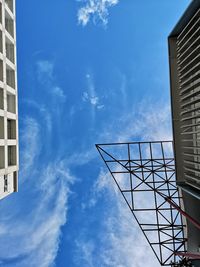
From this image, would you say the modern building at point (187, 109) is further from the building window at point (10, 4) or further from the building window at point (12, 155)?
the building window at point (10, 4)

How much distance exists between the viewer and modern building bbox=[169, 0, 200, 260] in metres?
13.7

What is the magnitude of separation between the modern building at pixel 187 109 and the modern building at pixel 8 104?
42.7 ft

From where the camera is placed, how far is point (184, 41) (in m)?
14.8

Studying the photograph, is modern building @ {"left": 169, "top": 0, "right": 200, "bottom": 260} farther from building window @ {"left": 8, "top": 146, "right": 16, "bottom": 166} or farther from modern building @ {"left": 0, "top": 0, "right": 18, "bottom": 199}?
building window @ {"left": 8, "top": 146, "right": 16, "bottom": 166}

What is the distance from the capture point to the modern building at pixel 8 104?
66.3ft

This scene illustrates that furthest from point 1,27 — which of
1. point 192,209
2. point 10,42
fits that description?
point 192,209

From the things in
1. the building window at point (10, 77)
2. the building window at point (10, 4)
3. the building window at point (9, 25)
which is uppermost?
the building window at point (10, 4)

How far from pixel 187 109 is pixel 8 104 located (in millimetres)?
16050

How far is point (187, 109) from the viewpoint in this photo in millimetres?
15023

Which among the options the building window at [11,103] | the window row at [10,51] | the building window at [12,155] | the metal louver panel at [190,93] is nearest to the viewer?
the metal louver panel at [190,93]

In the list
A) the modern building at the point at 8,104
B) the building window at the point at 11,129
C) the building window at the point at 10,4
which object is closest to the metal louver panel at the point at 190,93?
the modern building at the point at 8,104

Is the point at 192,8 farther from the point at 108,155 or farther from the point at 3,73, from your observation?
the point at 3,73

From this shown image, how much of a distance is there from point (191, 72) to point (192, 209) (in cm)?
860

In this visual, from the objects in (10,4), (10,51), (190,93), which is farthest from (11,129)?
(190,93)
